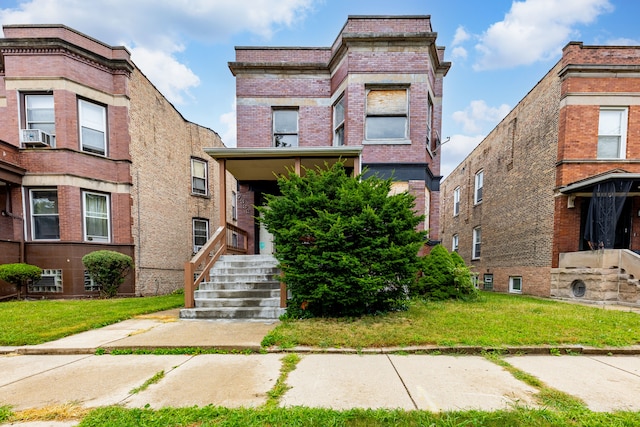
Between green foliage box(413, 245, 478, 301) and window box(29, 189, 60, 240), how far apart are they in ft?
37.3

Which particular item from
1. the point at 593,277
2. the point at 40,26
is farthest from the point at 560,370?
the point at 40,26

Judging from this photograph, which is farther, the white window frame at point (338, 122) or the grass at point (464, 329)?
the white window frame at point (338, 122)

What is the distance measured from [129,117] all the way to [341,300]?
32.6ft

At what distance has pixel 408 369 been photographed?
120 inches

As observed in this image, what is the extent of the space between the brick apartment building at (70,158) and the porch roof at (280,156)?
15.7 ft

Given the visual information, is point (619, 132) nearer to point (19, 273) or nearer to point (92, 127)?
point (92, 127)

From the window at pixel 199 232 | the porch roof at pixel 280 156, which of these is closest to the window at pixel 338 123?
the porch roof at pixel 280 156

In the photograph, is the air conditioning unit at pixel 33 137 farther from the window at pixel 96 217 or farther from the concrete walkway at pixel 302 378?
the concrete walkway at pixel 302 378

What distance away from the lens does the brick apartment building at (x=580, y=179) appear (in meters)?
7.69

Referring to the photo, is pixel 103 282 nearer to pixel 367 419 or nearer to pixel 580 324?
pixel 367 419

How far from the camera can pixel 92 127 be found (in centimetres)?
905

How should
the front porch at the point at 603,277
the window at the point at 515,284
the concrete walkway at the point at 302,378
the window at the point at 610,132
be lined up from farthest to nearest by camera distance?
the window at the point at 515,284, the window at the point at 610,132, the front porch at the point at 603,277, the concrete walkway at the point at 302,378

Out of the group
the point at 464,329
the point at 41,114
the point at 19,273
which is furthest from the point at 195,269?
the point at 41,114

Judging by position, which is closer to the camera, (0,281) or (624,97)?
(0,281)
